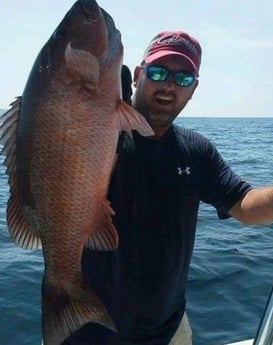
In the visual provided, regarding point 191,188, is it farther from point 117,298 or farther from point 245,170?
point 245,170

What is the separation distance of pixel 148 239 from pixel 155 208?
169mm

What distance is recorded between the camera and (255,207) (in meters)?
3.09

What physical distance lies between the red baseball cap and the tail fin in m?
1.29

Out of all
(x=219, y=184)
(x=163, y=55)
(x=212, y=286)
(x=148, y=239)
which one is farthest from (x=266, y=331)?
(x=212, y=286)

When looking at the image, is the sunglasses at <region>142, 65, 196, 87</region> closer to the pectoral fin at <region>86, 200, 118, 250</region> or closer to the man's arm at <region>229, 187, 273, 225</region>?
the man's arm at <region>229, 187, 273, 225</region>

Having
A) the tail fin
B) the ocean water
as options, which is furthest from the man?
the ocean water

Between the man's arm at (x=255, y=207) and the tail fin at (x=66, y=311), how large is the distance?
3.80ft

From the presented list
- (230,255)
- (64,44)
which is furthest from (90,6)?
(230,255)

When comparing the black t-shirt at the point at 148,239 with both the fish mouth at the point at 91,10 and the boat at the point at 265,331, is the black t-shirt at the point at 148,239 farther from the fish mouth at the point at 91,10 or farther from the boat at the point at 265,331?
the fish mouth at the point at 91,10

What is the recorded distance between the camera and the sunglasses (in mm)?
2816

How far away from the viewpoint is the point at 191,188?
302cm

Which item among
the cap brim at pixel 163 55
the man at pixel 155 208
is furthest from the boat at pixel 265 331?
the cap brim at pixel 163 55

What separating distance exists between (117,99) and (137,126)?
0.44 feet

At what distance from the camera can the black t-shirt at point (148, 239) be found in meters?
2.80
